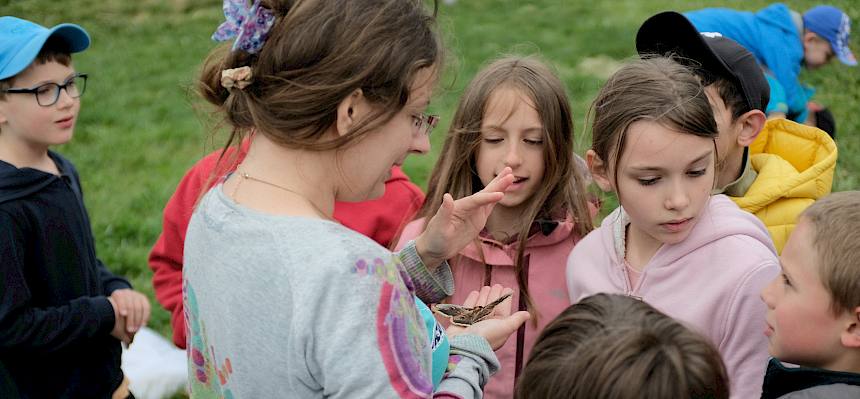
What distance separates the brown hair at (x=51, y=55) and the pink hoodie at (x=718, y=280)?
1.94m

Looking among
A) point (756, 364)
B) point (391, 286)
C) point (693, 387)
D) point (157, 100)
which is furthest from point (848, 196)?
point (157, 100)

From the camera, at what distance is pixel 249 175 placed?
181 centimetres

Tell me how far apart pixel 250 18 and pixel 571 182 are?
1.48 meters

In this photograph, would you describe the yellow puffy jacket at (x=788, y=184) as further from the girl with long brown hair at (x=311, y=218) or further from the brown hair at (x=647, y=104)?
the girl with long brown hair at (x=311, y=218)

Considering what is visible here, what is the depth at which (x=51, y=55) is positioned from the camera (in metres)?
3.29

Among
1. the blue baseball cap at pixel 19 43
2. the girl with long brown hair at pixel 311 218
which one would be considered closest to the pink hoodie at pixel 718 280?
the girl with long brown hair at pixel 311 218

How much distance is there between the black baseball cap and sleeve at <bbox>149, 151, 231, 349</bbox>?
60.8 inches

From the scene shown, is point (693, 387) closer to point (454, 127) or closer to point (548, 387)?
point (548, 387)

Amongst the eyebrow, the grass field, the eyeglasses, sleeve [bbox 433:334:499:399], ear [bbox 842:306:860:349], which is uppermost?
the eyeglasses

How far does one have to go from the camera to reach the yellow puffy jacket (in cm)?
281

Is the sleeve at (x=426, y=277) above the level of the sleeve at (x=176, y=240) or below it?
above

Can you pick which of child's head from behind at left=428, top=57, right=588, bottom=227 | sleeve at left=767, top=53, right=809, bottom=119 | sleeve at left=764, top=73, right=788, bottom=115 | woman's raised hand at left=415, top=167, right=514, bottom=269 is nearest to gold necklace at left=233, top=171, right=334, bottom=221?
woman's raised hand at left=415, top=167, right=514, bottom=269

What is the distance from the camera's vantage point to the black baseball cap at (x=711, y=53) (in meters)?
2.81

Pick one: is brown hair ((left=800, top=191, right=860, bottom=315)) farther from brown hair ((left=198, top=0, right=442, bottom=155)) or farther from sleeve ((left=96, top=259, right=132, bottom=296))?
sleeve ((left=96, top=259, right=132, bottom=296))
